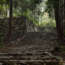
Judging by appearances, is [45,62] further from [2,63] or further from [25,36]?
[25,36]

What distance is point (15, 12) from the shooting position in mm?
27922

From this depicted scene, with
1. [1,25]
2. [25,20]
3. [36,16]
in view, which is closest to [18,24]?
[25,20]

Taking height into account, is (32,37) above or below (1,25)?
below

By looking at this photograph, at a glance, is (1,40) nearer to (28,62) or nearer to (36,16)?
(28,62)

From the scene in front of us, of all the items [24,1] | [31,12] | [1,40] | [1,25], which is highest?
[24,1]

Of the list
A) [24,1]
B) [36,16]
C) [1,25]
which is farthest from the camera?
[36,16]

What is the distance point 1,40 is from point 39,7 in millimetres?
14562

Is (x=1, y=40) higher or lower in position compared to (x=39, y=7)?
lower

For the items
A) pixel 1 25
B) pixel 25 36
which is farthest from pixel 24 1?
pixel 25 36

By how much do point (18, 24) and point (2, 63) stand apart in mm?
15341

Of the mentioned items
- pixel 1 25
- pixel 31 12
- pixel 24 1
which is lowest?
pixel 1 25

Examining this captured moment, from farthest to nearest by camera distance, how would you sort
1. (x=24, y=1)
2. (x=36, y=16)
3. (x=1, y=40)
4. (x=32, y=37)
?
(x=36, y=16), (x=24, y=1), (x=32, y=37), (x=1, y=40)

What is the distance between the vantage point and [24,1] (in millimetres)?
25188

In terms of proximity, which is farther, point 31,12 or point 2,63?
point 31,12
